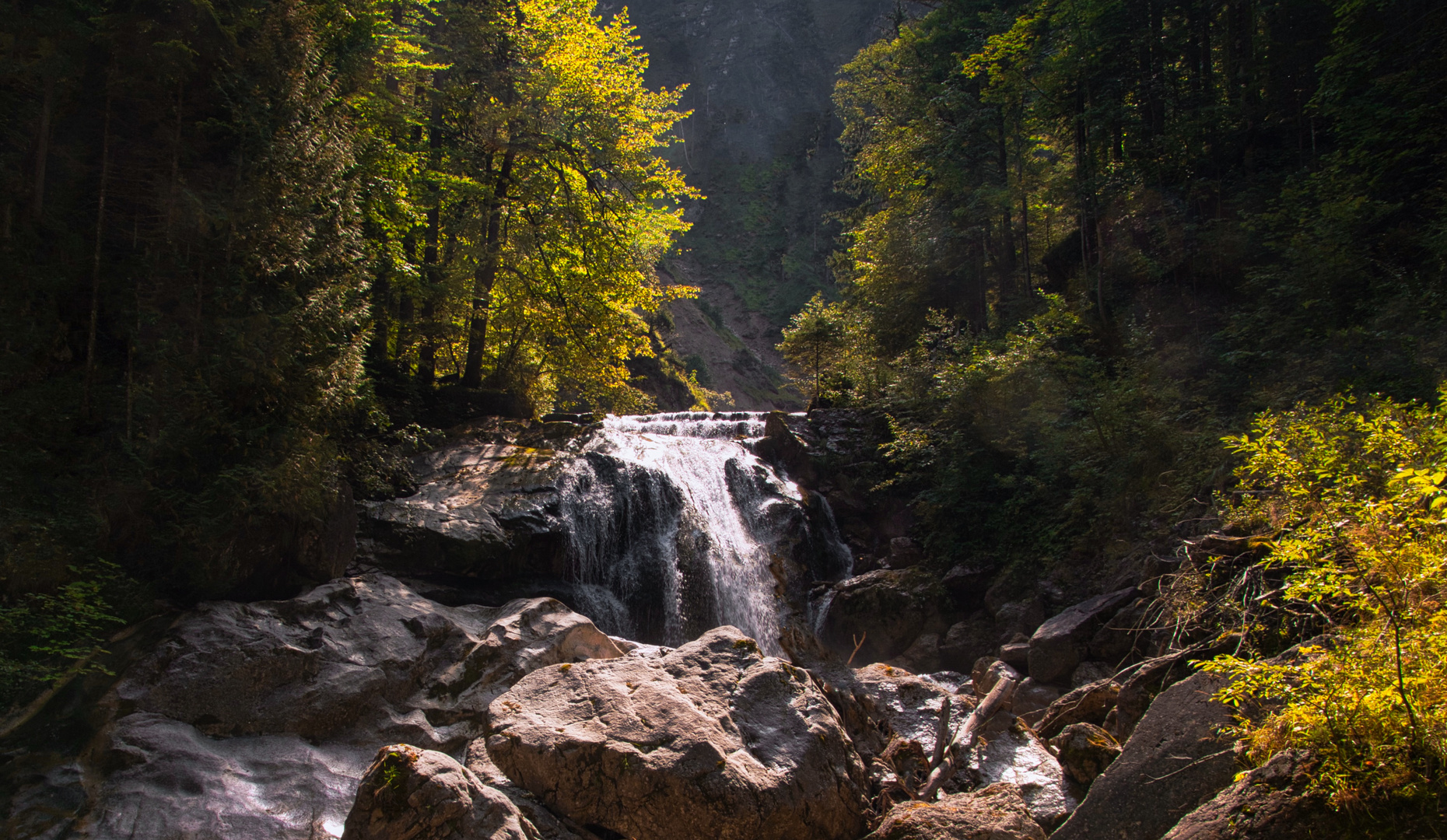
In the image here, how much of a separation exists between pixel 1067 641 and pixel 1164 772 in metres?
4.85

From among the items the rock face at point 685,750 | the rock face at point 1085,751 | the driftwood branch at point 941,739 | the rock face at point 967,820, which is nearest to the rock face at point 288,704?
the rock face at point 685,750

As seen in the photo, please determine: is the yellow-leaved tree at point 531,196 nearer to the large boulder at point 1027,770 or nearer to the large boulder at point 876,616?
the large boulder at point 876,616

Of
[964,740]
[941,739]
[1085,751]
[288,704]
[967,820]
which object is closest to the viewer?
[967,820]

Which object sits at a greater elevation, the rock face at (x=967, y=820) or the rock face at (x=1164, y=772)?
the rock face at (x=1164, y=772)

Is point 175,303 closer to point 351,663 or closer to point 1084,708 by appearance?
point 351,663

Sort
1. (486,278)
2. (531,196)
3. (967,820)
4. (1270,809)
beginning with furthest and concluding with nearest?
(531,196), (486,278), (967,820), (1270,809)

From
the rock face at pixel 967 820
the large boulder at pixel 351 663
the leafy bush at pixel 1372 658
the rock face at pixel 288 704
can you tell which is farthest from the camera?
the large boulder at pixel 351 663

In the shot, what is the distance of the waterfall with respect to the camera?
11516mm

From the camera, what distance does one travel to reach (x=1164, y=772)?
13.6ft

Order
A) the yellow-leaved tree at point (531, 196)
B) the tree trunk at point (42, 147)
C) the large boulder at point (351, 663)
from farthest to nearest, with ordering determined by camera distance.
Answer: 1. the yellow-leaved tree at point (531, 196)
2. the tree trunk at point (42, 147)
3. the large boulder at point (351, 663)

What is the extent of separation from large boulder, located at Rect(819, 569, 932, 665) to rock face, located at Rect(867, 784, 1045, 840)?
6902 millimetres

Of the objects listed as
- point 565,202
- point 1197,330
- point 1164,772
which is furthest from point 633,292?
point 1164,772

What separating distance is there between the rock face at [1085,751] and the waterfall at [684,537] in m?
6.04

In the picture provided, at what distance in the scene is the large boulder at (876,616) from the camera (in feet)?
38.9
